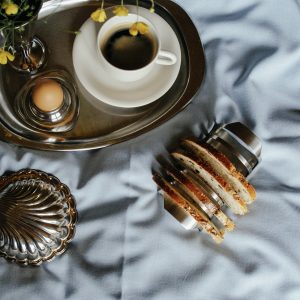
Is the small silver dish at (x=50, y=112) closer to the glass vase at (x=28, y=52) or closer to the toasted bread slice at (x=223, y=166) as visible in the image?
the glass vase at (x=28, y=52)

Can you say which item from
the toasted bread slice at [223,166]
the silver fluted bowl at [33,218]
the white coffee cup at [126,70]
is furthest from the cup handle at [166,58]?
the silver fluted bowl at [33,218]

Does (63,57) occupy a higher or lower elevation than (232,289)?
higher

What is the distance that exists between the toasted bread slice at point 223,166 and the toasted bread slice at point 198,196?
38mm

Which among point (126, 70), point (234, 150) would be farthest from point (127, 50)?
point (234, 150)

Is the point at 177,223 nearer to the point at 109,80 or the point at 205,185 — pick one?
the point at 205,185

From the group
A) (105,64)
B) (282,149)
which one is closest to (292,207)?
(282,149)

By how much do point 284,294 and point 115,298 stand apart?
23 cm

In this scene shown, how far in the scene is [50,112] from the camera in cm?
61

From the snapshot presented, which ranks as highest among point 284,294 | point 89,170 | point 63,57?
point 63,57

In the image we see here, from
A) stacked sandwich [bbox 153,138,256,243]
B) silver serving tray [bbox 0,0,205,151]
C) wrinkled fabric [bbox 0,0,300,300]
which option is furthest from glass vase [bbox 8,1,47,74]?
stacked sandwich [bbox 153,138,256,243]

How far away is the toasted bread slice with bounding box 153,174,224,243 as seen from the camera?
58cm

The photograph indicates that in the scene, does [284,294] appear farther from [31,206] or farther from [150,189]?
[31,206]

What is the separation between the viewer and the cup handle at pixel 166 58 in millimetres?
599

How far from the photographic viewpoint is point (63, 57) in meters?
0.65
